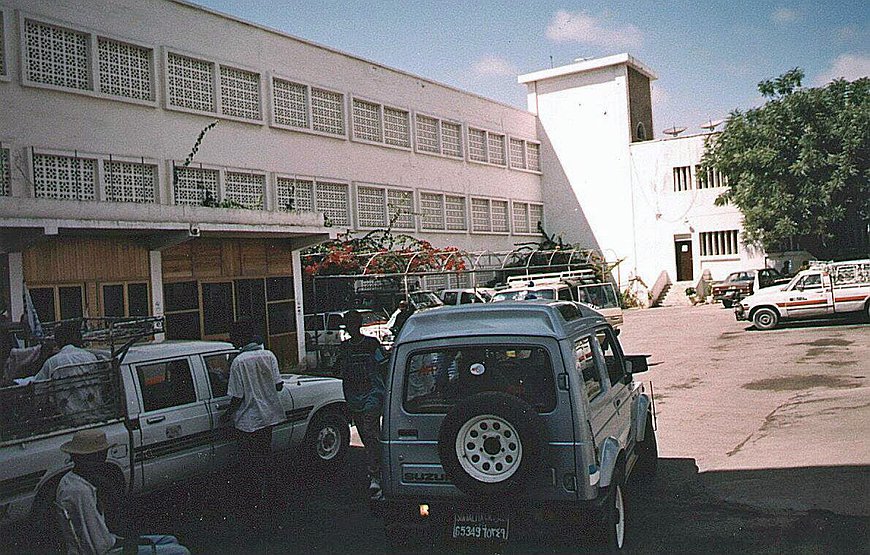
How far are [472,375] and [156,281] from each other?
12679 millimetres

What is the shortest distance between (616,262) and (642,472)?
33.0 m

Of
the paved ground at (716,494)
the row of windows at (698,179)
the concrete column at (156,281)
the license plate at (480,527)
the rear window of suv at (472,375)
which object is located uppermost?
the row of windows at (698,179)

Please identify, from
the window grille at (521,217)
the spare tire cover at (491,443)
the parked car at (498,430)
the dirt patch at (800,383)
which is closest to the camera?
the spare tire cover at (491,443)

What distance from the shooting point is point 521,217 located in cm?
4062

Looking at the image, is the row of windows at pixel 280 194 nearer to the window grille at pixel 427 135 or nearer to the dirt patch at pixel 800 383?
the window grille at pixel 427 135

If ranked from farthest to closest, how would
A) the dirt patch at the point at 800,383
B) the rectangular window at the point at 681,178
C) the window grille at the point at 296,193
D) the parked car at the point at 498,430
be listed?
the rectangular window at the point at 681,178
the window grille at the point at 296,193
the dirt patch at the point at 800,383
the parked car at the point at 498,430

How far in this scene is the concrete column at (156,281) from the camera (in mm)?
16734

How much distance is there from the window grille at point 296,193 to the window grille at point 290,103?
1866mm

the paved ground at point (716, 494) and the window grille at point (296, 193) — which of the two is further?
the window grille at point (296, 193)

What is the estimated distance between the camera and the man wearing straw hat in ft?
15.1

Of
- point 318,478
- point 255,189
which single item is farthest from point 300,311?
point 318,478

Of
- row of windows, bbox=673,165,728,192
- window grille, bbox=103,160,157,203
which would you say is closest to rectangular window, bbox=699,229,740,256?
row of windows, bbox=673,165,728,192

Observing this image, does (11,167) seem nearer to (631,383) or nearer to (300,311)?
(300,311)

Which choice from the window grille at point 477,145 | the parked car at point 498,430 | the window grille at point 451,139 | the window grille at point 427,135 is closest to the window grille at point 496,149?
the window grille at point 477,145
